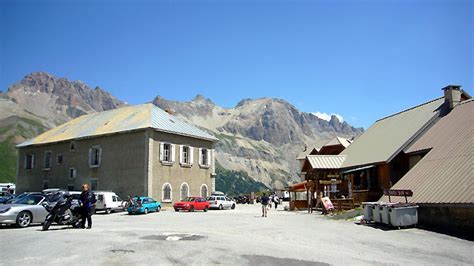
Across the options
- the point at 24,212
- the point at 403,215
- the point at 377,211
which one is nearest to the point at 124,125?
the point at 24,212

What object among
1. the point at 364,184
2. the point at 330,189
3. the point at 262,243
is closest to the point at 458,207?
the point at 262,243

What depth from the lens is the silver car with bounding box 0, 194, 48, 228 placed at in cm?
1605

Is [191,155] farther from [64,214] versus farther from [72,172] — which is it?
[64,214]

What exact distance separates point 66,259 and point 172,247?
2.75 metres

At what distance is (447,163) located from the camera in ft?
63.1

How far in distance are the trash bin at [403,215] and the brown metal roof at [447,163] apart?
2.30ft

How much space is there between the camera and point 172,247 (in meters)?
11.0

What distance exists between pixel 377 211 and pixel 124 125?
2676 centimetres

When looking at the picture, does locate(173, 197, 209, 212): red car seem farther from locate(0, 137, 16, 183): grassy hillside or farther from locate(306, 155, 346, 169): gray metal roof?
locate(0, 137, 16, 183): grassy hillside

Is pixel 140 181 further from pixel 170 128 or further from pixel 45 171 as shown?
pixel 45 171

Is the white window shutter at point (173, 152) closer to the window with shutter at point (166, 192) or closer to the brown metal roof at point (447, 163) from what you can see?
the window with shutter at point (166, 192)

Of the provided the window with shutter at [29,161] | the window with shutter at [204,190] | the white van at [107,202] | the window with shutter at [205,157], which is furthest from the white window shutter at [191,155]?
the window with shutter at [29,161]

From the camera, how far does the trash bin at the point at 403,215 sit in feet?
56.3

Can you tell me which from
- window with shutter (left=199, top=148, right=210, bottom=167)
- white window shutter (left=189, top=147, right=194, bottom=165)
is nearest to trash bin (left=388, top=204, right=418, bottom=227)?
white window shutter (left=189, top=147, right=194, bottom=165)
